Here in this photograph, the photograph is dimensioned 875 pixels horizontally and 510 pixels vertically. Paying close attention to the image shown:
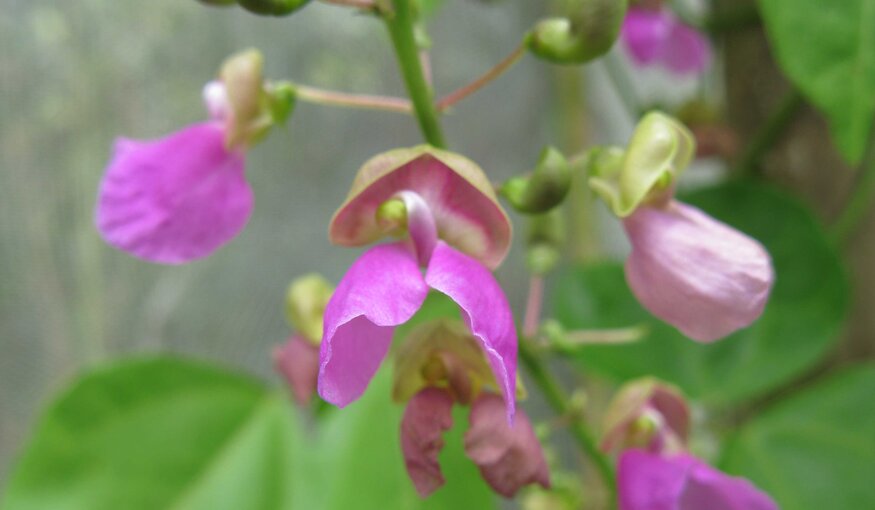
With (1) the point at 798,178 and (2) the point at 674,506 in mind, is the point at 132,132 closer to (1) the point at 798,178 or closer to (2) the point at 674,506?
(1) the point at 798,178

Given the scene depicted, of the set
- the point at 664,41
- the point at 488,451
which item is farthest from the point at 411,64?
the point at 664,41

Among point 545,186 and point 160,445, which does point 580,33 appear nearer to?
point 545,186

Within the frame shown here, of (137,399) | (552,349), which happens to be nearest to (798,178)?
(552,349)

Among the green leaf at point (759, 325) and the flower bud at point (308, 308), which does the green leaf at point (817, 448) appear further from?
the flower bud at point (308, 308)

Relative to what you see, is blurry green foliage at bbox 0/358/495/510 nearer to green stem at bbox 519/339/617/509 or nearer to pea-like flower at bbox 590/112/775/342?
green stem at bbox 519/339/617/509

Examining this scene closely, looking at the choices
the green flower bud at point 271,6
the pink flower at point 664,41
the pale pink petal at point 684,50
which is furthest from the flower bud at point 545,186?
the pale pink petal at point 684,50
